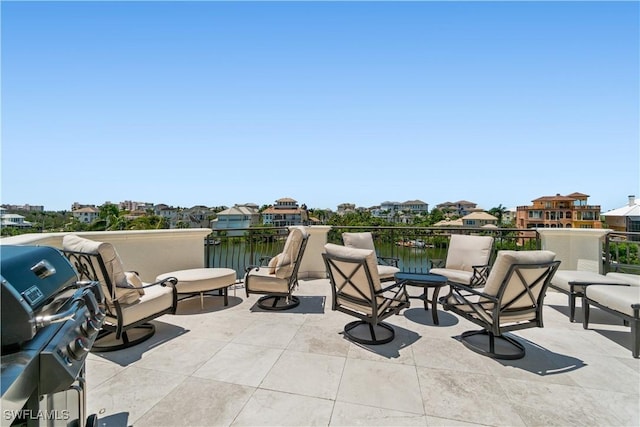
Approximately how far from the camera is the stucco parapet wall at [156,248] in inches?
175

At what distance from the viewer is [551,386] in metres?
2.26

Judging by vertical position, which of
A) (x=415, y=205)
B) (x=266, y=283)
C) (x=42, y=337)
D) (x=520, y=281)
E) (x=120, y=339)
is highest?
(x=415, y=205)

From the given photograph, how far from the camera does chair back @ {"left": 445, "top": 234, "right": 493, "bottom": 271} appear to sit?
15.0 feet

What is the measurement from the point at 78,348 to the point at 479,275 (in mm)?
4744

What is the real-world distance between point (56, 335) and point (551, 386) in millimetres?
3267

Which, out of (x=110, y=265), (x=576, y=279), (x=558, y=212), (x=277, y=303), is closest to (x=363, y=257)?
(x=277, y=303)

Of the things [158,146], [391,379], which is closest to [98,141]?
[158,146]

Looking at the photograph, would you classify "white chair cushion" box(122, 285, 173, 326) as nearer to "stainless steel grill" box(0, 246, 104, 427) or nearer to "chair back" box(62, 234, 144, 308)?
"chair back" box(62, 234, 144, 308)

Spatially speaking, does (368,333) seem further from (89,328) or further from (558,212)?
(558,212)

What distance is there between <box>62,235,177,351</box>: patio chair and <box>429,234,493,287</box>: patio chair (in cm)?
413

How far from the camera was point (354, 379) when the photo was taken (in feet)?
7.65

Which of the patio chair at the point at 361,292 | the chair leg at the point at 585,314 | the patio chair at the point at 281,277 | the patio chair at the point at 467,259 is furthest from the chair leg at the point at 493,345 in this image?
the patio chair at the point at 281,277

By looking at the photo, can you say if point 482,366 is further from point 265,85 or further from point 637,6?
point 265,85

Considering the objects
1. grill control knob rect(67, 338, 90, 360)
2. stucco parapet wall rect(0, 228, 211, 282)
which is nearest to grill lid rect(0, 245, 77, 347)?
grill control knob rect(67, 338, 90, 360)
